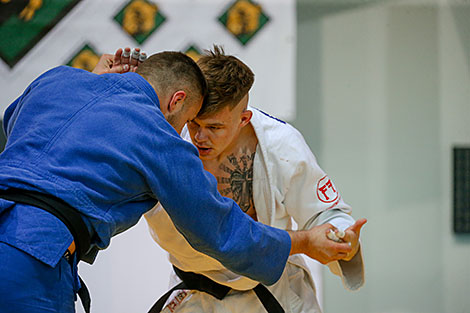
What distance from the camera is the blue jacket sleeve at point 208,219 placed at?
4.50ft

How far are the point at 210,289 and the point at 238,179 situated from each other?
42cm

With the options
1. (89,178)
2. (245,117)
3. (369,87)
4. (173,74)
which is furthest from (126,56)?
(369,87)

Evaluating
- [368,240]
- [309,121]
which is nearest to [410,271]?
[368,240]

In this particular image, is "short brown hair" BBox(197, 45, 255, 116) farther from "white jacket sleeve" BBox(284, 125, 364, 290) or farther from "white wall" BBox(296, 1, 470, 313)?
"white wall" BBox(296, 1, 470, 313)

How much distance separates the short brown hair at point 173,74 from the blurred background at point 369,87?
1.75 meters

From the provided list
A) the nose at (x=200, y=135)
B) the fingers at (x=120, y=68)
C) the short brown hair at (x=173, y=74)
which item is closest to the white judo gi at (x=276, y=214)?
the nose at (x=200, y=135)

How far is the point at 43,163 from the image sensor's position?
1.29 metres

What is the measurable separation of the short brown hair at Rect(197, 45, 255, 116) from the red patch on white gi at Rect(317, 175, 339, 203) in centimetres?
43

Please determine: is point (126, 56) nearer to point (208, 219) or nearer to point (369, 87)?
point (208, 219)

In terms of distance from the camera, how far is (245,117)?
2.07 meters

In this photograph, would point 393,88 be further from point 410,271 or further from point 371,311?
point 371,311

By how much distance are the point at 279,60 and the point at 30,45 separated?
4.88ft

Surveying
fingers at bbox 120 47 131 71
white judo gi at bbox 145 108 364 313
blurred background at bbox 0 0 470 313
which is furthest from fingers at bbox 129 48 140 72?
blurred background at bbox 0 0 470 313

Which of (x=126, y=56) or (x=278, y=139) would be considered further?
(x=278, y=139)
